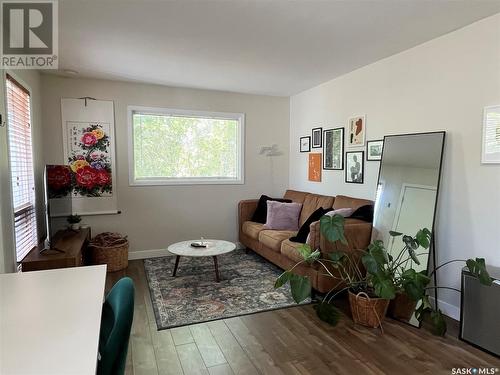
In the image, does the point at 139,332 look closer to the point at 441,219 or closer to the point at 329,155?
the point at 441,219

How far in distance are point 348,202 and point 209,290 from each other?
73.7 inches

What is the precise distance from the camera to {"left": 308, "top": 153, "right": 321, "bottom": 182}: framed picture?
452 cm

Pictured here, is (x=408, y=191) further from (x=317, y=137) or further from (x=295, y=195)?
(x=295, y=195)

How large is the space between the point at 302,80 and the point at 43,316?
3877 mm

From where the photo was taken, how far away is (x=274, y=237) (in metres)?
3.81

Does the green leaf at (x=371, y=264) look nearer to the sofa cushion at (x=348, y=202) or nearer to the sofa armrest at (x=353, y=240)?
the sofa armrest at (x=353, y=240)

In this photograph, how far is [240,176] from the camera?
16.6 feet

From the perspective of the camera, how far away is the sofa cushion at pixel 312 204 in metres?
4.03

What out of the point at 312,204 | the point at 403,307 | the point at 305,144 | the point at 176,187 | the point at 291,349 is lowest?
the point at 291,349

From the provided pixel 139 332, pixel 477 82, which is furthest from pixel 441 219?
pixel 139 332

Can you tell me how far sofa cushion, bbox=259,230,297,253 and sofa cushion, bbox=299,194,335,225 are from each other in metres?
0.34

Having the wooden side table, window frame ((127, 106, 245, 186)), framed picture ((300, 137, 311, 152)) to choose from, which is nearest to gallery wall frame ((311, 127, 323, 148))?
framed picture ((300, 137, 311, 152))

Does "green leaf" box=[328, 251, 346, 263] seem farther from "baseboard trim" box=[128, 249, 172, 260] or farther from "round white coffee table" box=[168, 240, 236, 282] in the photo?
"baseboard trim" box=[128, 249, 172, 260]

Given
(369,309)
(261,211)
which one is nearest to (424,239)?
(369,309)
